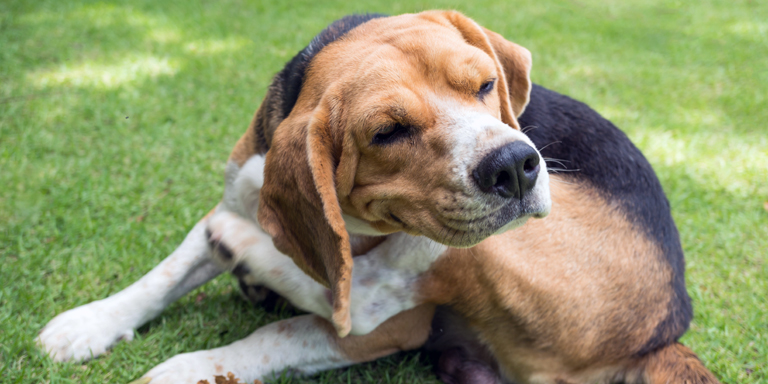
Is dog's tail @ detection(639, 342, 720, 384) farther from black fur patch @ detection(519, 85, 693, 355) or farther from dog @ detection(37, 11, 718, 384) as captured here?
black fur patch @ detection(519, 85, 693, 355)

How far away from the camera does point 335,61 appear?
2.73 meters

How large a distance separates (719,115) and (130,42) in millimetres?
7669

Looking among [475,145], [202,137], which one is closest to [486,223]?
[475,145]

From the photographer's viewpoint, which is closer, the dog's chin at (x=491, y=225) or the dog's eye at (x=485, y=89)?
the dog's chin at (x=491, y=225)

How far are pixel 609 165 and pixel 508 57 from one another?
0.94 m

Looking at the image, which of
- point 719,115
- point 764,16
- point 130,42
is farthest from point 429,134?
point 764,16

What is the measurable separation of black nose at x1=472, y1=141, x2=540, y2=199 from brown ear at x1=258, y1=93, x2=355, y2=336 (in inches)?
25.8

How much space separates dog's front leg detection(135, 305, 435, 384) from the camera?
2.87 metres

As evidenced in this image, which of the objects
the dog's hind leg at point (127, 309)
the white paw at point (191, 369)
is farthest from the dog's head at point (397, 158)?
the dog's hind leg at point (127, 309)

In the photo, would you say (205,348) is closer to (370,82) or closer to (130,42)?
(370,82)

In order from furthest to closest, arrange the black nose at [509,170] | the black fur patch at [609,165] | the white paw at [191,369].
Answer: the black fur patch at [609,165] → the white paw at [191,369] → the black nose at [509,170]

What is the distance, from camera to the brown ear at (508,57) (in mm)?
2977

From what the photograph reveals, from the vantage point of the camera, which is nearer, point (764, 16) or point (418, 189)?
point (418, 189)

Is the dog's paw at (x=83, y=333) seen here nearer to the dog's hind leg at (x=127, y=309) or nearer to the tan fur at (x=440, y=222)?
the dog's hind leg at (x=127, y=309)
